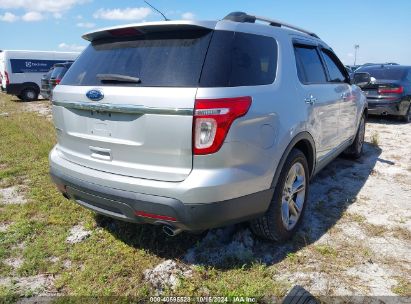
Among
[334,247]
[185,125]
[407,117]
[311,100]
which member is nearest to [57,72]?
[407,117]

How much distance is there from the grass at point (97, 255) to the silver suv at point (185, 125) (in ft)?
1.58

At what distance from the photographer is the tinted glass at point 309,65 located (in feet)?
10.9

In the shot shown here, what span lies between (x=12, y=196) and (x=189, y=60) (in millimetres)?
3260

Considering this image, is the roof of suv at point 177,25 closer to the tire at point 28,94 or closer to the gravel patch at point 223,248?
the gravel patch at point 223,248

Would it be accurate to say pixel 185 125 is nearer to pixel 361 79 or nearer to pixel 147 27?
pixel 147 27

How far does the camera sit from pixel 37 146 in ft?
22.2

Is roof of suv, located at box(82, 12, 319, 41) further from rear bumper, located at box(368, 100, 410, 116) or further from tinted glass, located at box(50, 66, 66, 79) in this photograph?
tinted glass, located at box(50, 66, 66, 79)

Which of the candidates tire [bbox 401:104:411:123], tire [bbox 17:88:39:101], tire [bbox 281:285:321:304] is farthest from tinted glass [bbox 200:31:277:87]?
tire [bbox 17:88:39:101]

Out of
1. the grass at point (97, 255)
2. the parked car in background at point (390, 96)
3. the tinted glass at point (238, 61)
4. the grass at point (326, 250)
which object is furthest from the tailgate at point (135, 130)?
the parked car in background at point (390, 96)

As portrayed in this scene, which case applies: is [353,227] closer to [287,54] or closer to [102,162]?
[287,54]

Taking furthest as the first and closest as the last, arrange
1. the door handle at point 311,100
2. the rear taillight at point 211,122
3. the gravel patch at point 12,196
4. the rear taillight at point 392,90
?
the rear taillight at point 392,90, the gravel patch at point 12,196, the door handle at point 311,100, the rear taillight at point 211,122

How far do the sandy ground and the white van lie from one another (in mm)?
14601

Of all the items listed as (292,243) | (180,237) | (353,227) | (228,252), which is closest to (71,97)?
(180,237)

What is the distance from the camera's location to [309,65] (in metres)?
3.63
